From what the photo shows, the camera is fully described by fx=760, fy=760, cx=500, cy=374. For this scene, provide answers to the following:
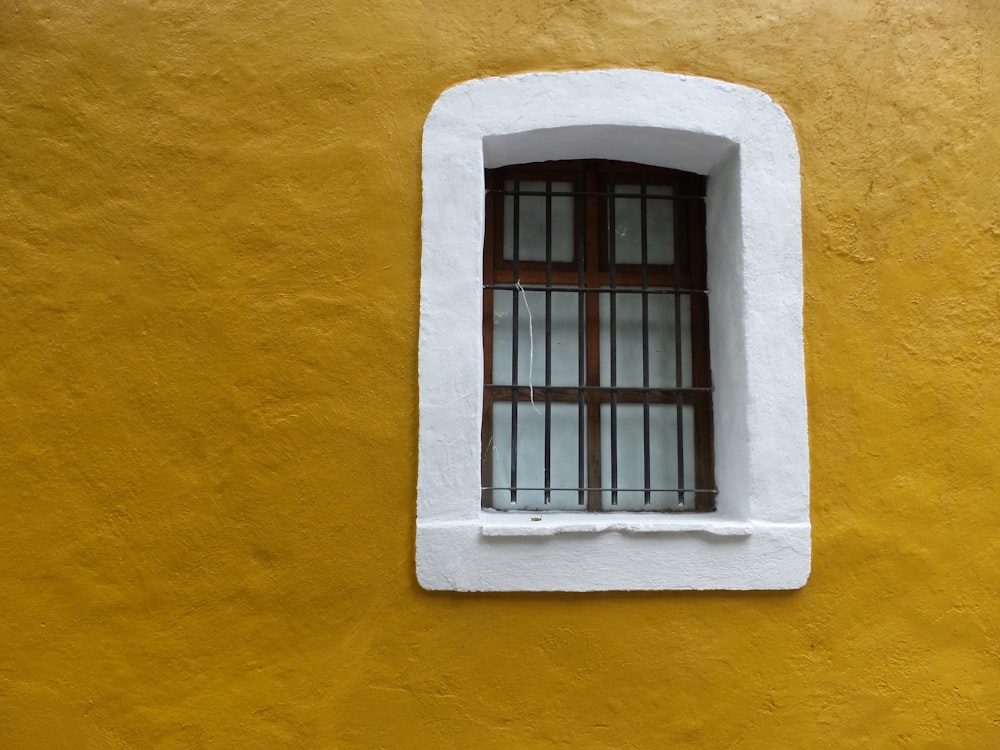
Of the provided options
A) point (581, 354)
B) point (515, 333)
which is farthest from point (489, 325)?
point (581, 354)

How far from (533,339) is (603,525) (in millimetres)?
734

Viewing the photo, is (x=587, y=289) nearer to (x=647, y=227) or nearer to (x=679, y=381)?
(x=647, y=227)

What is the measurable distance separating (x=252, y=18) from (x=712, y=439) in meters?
2.16

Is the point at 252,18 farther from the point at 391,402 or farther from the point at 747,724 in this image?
the point at 747,724

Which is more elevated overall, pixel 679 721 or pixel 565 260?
pixel 565 260

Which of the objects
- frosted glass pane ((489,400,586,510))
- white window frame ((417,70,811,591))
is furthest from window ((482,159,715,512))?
white window frame ((417,70,811,591))

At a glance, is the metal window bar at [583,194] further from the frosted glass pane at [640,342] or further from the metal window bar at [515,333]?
the frosted glass pane at [640,342]

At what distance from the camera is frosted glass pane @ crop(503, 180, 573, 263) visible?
282 cm

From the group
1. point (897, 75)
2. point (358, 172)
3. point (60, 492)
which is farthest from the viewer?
point (897, 75)

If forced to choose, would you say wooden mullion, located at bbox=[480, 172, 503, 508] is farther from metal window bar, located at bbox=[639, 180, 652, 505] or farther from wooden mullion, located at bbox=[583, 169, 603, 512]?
metal window bar, located at bbox=[639, 180, 652, 505]

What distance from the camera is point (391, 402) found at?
2.42m

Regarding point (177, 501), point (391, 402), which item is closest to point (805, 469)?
point (391, 402)

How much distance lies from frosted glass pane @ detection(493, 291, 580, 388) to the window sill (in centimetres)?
47

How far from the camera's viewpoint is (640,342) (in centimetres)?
279
